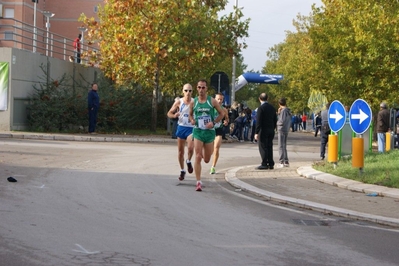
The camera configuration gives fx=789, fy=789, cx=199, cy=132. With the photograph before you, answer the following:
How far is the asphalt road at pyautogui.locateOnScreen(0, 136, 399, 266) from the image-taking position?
7661 mm

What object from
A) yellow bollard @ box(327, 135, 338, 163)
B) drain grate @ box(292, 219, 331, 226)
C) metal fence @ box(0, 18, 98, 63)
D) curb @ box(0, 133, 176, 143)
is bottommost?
drain grate @ box(292, 219, 331, 226)

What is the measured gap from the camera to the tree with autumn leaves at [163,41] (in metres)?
33.6

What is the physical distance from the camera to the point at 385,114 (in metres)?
26.4

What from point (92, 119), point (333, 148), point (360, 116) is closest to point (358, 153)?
point (360, 116)

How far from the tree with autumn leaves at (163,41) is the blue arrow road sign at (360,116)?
701 inches

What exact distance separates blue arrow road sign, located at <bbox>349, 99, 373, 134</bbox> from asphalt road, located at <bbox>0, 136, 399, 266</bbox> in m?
3.09

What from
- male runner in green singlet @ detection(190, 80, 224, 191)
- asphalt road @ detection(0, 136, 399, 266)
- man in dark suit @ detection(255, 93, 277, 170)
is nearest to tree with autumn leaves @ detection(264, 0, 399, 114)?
man in dark suit @ detection(255, 93, 277, 170)

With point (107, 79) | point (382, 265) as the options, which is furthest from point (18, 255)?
point (107, 79)

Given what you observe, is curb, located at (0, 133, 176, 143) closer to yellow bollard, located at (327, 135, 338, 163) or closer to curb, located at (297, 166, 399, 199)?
curb, located at (297, 166, 399, 199)

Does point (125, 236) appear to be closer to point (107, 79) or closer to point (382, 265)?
point (382, 265)

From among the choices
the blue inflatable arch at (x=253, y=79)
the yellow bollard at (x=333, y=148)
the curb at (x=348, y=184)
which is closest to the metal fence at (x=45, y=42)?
the blue inflatable arch at (x=253, y=79)

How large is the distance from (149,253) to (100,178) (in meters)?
7.28

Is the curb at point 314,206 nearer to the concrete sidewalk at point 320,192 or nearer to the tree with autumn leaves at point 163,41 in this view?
the concrete sidewalk at point 320,192

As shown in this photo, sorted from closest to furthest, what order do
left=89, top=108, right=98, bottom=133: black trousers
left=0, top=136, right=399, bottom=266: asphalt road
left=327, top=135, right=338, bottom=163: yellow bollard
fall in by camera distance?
left=0, top=136, right=399, bottom=266: asphalt road
left=327, top=135, right=338, bottom=163: yellow bollard
left=89, top=108, right=98, bottom=133: black trousers
